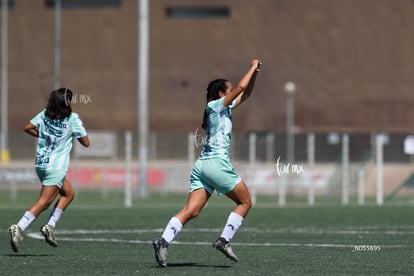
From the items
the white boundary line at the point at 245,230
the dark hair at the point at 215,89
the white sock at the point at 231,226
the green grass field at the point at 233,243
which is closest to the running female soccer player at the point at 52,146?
the green grass field at the point at 233,243

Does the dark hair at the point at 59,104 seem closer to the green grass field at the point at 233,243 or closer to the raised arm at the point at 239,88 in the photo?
the green grass field at the point at 233,243

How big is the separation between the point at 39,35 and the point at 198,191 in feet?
175

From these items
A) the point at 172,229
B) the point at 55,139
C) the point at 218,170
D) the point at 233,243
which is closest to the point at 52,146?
the point at 55,139

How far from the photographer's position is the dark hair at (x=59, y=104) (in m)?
15.2

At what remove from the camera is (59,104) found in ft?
50.0

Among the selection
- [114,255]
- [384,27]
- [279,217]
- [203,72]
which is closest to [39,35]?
[203,72]

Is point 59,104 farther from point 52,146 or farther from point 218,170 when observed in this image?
point 218,170

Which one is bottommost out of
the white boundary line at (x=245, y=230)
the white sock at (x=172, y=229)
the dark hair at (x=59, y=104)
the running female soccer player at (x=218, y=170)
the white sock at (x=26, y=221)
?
the white boundary line at (x=245, y=230)

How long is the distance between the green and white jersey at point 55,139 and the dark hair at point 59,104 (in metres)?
0.08

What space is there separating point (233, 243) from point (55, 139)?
11.1ft

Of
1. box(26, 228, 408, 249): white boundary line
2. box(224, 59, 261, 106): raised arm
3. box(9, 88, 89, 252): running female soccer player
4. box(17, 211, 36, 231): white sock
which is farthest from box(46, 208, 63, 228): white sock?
box(224, 59, 261, 106): raised arm

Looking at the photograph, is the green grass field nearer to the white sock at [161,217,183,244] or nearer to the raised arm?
the white sock at [161,217,183,244]

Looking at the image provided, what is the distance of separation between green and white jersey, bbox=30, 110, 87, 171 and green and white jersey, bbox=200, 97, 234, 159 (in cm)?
261

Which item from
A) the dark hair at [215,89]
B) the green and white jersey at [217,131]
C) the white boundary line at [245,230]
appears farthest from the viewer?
the white boundary line at [245,230]
